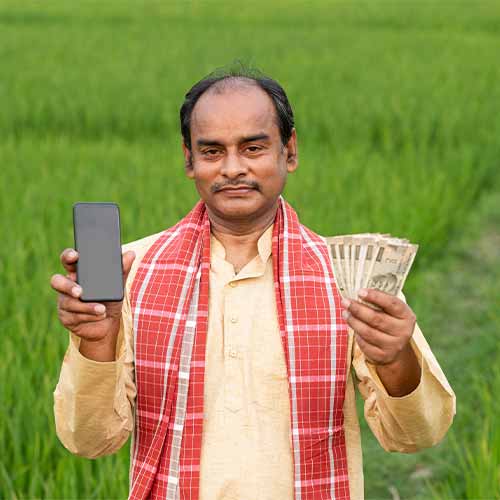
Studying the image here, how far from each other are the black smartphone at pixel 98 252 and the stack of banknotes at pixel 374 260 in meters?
0.31

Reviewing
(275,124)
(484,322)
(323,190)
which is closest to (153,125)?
(323,190)

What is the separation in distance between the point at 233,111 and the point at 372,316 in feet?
1.53

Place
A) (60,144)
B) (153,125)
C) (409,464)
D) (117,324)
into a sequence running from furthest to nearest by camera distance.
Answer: (153,125), (60,144), (409,464), (117,324)

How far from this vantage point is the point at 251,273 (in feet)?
4.92

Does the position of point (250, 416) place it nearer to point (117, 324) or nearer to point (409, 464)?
point (117, 324)

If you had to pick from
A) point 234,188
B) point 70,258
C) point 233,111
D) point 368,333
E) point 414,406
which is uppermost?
point 233,111

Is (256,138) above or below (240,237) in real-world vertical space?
above

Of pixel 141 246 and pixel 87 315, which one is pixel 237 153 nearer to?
pixel 141 246

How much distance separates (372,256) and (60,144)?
5257 mm

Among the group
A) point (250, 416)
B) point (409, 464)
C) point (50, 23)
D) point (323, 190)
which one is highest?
point (50, 23)

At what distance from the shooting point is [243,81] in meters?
1.56

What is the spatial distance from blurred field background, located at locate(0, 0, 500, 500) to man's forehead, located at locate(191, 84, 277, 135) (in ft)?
3.34

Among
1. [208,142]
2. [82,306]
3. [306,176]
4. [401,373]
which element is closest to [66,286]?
[82,306]

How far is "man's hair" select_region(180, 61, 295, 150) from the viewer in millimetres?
1563
